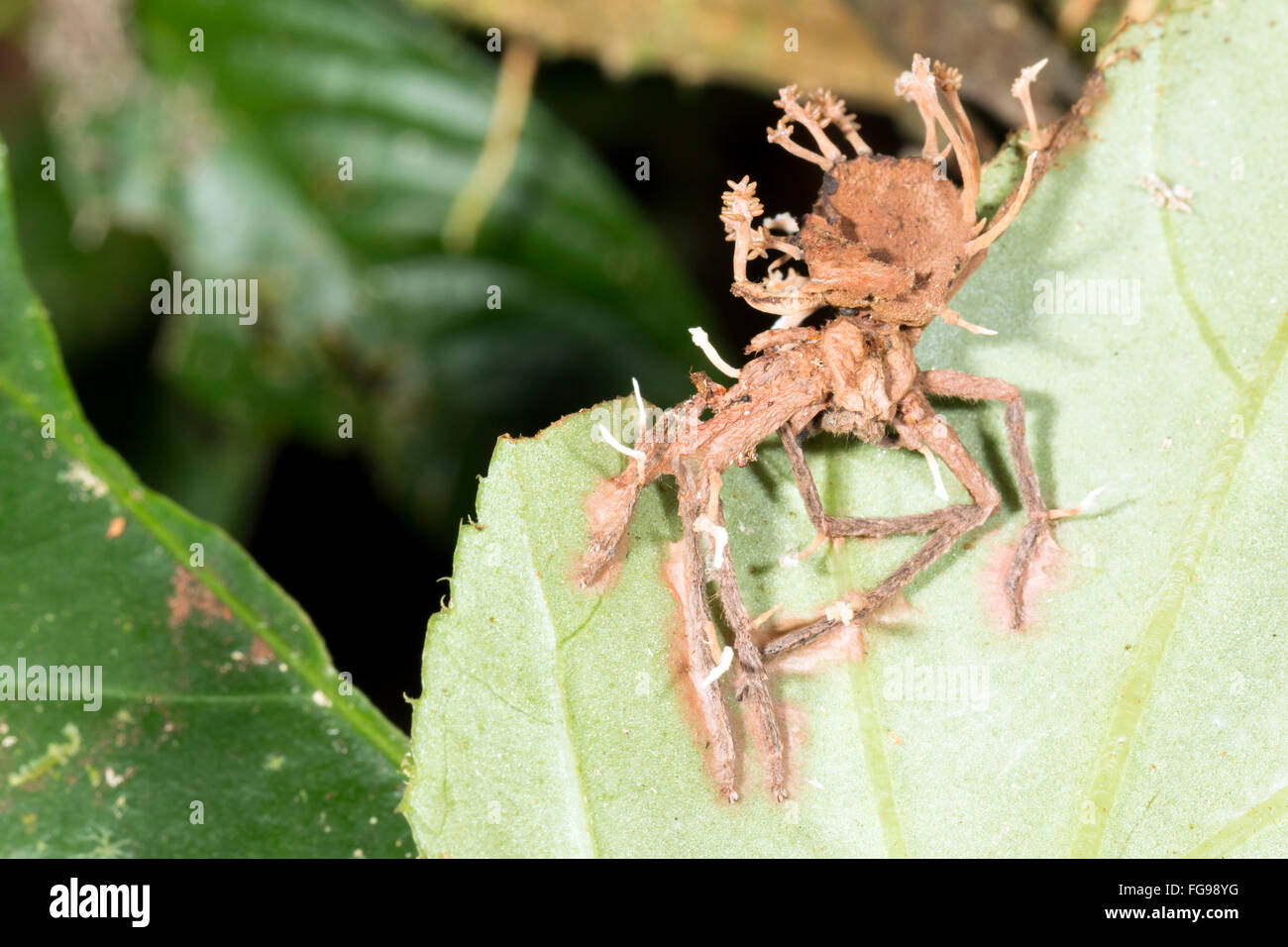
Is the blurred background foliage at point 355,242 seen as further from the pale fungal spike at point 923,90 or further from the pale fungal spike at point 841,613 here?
the pale fungal spike at point 841,613

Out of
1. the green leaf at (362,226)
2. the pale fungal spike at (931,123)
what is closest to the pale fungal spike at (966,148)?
the pale fungal spike at (931,123)

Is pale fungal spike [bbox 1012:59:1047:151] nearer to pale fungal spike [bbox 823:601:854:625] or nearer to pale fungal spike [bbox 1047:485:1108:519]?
pale fungal spike [bbox 1047:485:1108:519]

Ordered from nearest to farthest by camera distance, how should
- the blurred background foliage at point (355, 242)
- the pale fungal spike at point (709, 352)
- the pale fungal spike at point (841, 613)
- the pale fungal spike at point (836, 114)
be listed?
the pale fungal spike at point (709, 352)
the pale fungal spike at point (841, 613)
the pale fungal spike at point (836, 114)
the blurred background foliage at point (355, 242)

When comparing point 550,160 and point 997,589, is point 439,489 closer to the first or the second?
point 550,160

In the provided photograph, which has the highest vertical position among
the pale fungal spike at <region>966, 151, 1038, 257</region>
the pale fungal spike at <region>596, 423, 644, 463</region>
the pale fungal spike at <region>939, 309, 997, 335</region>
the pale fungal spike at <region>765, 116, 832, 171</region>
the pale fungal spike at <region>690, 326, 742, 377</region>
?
the pale fungal spike at <region>765, 116, 832, 171</region>

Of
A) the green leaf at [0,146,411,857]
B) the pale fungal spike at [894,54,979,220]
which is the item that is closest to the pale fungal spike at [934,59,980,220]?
the pale fungal spike at [894,54,979,220]

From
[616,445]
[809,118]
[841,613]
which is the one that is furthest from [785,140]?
[841,613]
